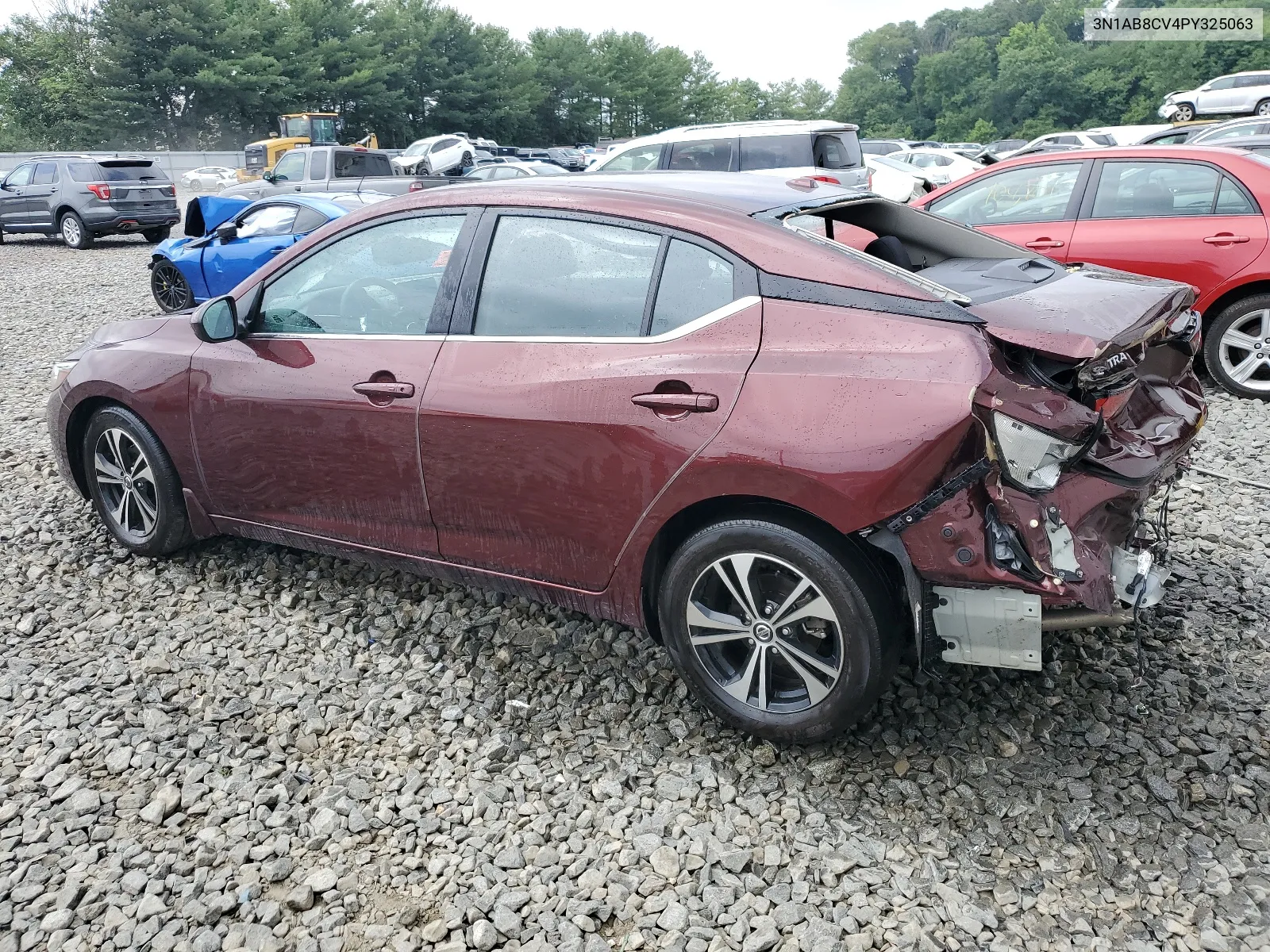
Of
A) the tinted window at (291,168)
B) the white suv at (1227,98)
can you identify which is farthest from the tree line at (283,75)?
the white suv at (1227,98)

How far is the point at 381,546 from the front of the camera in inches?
148

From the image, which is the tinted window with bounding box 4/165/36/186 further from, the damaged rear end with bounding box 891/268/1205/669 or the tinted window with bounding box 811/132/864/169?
the damaged rear end with bounding box 891/268/1205/669

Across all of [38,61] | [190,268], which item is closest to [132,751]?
[190,268]

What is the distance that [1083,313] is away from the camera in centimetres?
286

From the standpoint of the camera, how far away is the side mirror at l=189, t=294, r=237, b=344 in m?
3.90

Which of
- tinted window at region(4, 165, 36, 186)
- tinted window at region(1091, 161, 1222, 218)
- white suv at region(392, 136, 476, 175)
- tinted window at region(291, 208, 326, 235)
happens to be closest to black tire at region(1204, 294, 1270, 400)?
tinted window at region(1091, 161, 1222, 218)

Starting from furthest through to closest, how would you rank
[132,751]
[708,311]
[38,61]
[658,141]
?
[38,61]
[658,141]
[132,751]
[708,311]

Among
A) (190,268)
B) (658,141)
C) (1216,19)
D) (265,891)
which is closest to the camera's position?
(265,891)

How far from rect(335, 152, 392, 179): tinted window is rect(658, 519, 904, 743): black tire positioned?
1581 centimetres

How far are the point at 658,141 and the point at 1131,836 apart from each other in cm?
1273

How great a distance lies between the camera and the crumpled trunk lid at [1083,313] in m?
2.63

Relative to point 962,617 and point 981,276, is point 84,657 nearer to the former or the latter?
point 962,617

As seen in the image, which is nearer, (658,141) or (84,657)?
(84,657)

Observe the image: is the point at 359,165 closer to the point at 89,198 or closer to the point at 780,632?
Answer: the point at 89,198
